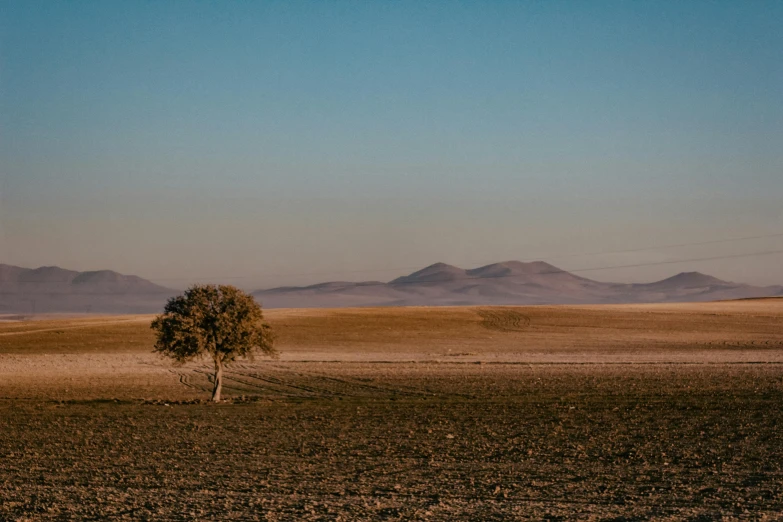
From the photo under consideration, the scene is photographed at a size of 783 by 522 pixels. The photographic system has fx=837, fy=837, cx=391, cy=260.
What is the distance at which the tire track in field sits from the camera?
3730 inches

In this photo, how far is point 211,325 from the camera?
38344 millimetres

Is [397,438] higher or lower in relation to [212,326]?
lower

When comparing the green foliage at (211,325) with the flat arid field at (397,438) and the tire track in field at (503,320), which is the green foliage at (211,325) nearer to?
the flat arid field at (397,438)

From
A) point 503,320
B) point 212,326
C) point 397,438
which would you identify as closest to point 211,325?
point 212,326

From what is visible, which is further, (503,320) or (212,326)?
(503,320)

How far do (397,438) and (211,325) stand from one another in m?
15.8

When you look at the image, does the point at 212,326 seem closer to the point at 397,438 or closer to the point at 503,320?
the point at 397,438

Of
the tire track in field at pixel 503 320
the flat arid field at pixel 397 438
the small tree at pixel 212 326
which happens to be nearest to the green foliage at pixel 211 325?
the small tree at pixel 212 326

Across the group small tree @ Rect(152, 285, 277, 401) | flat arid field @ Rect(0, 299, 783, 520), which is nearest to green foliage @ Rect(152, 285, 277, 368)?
small tree @ Rect(152, 285, 277, 401)

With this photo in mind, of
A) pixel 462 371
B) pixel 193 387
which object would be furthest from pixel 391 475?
pixel 462 371

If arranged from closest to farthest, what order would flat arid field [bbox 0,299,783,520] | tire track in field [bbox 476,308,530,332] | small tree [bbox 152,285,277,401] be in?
1. flat arid field [bbox 0,299,783,520]
2. small tree [bbox 152,285,277,401]
3. tire track in field [bbox 476,308,530,332]

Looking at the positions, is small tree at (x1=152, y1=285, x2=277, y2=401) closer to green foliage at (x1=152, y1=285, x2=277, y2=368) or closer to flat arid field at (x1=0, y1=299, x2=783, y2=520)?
green foliage at (x1=152, y1=285, x2=277, y2=368)

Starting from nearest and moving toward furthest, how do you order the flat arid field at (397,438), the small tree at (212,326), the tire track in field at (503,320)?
the flat arid field at (397,438) < the small tree at (212,326) < the tire track in field at (503,320)

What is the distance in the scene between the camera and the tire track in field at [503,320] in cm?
9475
